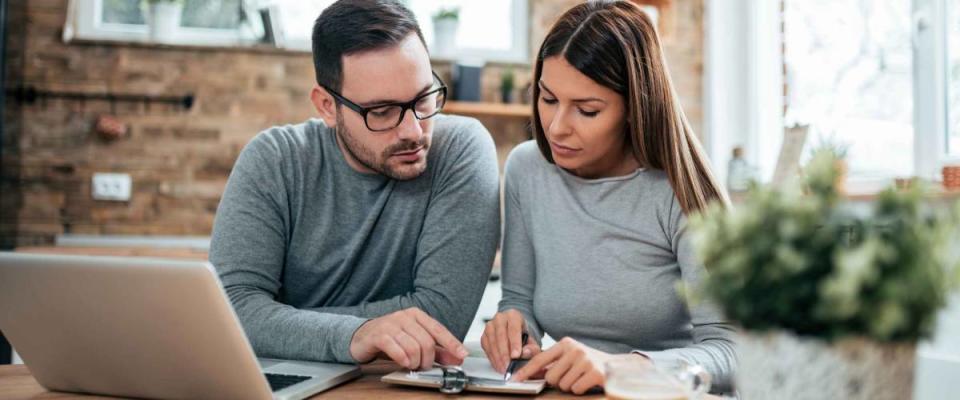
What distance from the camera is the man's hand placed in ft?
3.51

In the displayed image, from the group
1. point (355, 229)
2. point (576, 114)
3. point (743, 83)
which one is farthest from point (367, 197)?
point (743, 83)

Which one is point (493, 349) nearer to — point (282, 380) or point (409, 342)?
A: point (409, 342)

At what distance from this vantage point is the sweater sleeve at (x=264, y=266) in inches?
46.9

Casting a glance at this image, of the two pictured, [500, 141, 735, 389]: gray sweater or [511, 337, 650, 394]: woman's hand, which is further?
[500, 141, 735, 389]: gray sweater

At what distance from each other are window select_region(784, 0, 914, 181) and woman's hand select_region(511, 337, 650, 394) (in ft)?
7.44

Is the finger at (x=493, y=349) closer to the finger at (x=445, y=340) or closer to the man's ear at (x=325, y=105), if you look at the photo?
the finger at (x=445, y=340)

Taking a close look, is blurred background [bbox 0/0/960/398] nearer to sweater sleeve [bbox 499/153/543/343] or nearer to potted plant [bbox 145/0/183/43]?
potted plant [bbox 145/0/183/43]

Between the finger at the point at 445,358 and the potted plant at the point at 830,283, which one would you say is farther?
the finger at the point at 445,358

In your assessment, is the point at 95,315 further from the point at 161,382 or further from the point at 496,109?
the point at 496,109

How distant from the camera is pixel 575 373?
97 centimetres

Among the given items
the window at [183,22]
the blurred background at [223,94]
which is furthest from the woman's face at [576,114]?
the window at [183,22]

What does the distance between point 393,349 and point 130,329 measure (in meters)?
0.34

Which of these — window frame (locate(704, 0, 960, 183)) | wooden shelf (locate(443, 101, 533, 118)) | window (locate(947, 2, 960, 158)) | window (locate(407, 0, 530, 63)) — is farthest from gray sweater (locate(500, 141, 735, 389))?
window (locate(407, 0, 530, 63))

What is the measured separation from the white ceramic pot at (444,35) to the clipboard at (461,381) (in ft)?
8.70
